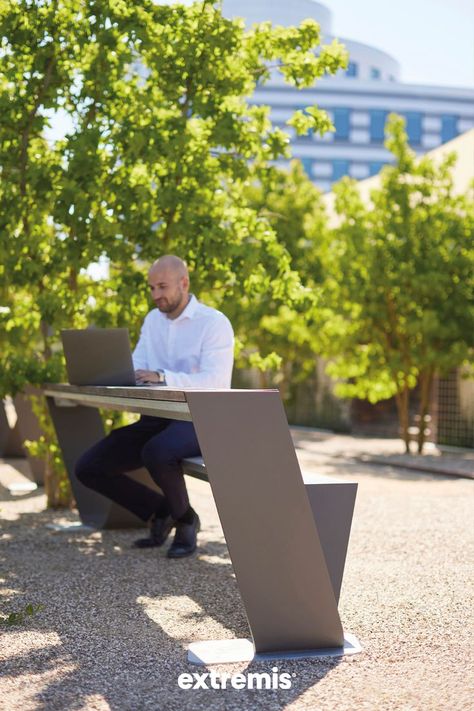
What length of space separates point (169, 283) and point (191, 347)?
1.48 feet

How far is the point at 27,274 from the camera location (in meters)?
8.75

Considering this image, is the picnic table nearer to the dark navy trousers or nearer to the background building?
the dark navy trousers

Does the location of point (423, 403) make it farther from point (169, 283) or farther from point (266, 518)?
point (266, 518)

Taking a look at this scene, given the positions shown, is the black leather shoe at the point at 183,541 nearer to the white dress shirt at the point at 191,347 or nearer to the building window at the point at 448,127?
the white dress shirt at the point at 191,347

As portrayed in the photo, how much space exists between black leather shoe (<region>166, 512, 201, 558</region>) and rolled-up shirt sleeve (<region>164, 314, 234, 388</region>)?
1.05 metres

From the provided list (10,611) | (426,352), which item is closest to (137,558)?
(10,611)

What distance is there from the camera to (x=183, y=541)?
699cm

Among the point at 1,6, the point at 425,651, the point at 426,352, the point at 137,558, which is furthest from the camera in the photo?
the point at 426,352

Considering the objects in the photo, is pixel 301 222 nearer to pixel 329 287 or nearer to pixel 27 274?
pixel 329 287

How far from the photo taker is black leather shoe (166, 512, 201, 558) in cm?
696

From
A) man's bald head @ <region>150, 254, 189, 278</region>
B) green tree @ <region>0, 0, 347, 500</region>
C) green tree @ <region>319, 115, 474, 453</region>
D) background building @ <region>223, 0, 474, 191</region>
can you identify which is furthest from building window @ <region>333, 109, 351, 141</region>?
man's bald head @ <region>150, 254, 189, 278</region>

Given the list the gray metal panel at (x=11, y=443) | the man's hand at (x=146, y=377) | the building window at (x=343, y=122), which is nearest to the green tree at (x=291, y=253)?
the gray metal panel at (x=11, y=443)

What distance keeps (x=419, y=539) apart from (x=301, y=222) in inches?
798

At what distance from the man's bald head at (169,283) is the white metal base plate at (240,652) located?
2.87 metres
